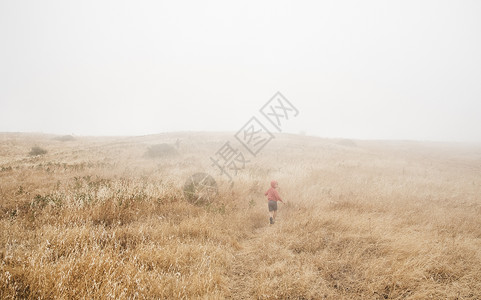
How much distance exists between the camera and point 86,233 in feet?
12.8

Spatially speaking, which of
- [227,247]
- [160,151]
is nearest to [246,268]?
[227,247]

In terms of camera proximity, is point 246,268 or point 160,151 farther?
point 160,151

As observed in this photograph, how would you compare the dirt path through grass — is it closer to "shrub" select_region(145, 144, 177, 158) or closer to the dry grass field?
the dry grass field

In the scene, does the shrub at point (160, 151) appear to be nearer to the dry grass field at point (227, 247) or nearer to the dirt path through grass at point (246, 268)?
the dry grass field at point (227, 247)

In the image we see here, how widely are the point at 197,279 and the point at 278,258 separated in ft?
5.43

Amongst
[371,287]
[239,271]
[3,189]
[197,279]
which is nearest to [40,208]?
[3,189]

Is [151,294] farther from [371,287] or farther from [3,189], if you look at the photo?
[3,189]

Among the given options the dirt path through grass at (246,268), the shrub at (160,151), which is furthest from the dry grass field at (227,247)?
the shrub at (160,151)

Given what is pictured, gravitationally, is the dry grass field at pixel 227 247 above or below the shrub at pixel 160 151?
below

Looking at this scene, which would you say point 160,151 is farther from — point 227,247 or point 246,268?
point 246,268

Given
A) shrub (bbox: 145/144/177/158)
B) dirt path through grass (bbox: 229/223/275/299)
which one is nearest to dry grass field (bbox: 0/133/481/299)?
dirt path through grass (bbox: 229/223/275/299)

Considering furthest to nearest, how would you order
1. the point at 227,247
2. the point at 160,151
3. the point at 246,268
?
1. the point at 160,151
2. the point at 227,247
3. the point at 246,268

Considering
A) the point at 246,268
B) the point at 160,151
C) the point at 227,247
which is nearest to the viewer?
the point at 246,268

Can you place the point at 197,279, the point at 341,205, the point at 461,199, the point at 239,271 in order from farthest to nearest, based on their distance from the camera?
1. the point at 461,199
2. the point at 341,205
3. the point at 239,271
4. the point at 197,279
